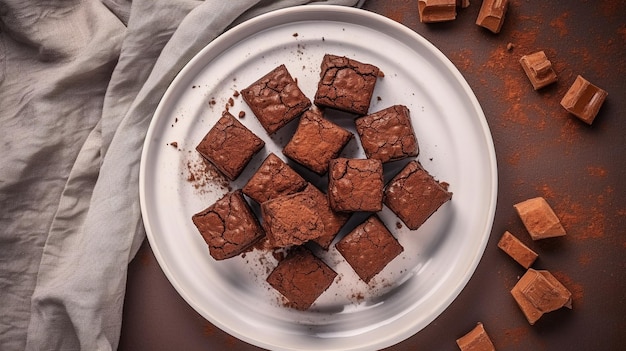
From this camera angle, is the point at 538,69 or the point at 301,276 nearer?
the point at 301,276

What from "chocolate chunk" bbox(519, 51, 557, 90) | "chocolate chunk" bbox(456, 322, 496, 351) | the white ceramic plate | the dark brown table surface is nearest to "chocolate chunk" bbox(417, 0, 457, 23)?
the dark brown table surface

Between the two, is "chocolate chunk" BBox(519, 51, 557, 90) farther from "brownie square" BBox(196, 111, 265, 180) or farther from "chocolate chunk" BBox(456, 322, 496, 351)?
"brownie square" BBox(196, 111, 265, 180)

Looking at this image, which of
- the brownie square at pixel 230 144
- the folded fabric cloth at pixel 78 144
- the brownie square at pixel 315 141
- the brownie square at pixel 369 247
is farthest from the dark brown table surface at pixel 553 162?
the brownie square at pixel 230 144

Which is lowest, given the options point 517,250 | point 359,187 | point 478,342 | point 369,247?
point 478,342

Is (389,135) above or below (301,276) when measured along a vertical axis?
above

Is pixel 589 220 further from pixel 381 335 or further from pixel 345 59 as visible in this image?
pixel 345 59

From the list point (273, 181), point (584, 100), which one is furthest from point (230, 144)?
point (584, 100)

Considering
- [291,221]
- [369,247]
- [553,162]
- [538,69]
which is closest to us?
[291,221]

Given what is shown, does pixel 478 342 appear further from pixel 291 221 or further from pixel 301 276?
pixel 291 221
